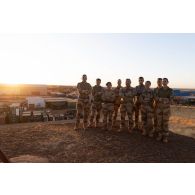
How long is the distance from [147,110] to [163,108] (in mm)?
682

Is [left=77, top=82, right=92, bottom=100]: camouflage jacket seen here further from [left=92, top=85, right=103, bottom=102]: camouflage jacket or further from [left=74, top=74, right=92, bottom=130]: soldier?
[left=92, top=85, right=103, bottom=102]: camouflage jacket

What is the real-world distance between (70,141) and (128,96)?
2.83 meters

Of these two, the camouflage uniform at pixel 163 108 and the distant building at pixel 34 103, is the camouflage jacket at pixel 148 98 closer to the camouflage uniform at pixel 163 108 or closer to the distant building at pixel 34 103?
the camouflage uniform at pixel 163 108

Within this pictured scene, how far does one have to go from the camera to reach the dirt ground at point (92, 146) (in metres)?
7.03

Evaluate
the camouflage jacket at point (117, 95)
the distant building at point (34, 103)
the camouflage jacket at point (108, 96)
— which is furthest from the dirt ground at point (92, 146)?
the distant building at point (34, 103)

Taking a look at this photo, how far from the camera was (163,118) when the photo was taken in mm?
9055

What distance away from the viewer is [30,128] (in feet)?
36.1

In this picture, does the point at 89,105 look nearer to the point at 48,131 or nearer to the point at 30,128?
the point at 48,131

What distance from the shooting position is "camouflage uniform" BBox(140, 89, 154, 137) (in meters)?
9.52

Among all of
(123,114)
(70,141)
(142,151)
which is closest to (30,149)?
(70,141)

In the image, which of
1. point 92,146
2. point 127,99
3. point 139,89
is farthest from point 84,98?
point 92,146

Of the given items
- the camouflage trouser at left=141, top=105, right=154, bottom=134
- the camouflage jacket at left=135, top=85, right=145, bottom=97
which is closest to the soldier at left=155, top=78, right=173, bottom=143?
the camouflage trouser at left=141, top=105, right=154, bottom=134

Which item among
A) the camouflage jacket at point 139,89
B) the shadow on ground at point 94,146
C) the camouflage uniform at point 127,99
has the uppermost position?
the camouflage jacket at point 139,89

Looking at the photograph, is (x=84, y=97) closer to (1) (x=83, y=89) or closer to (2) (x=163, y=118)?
(1) (x=83, y=89)
